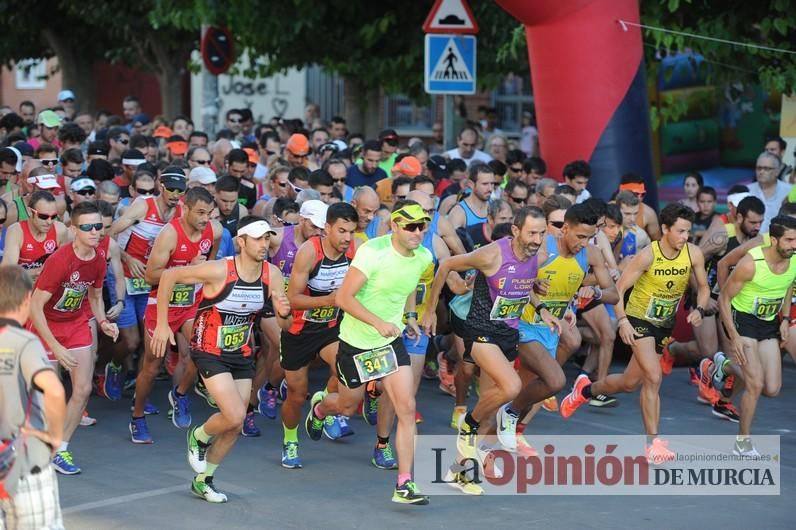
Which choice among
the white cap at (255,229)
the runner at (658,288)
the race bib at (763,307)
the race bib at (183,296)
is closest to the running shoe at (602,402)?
the runner at (658,288)

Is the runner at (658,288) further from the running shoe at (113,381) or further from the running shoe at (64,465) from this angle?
the running shoe at (113,381)

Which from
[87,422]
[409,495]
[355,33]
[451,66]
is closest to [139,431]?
[87,422]

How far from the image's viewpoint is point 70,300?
8922mm

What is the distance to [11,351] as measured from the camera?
5.75m

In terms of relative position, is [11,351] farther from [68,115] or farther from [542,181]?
[68,115]

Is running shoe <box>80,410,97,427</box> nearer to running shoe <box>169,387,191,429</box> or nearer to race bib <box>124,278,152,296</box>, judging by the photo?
running shoe <box>169,387,191,429</box>

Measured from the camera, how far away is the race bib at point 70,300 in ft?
29.1

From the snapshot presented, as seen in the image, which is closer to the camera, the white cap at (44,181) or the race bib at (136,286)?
the white cap at (44,181)

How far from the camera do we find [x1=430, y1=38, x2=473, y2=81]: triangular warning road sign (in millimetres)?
14031

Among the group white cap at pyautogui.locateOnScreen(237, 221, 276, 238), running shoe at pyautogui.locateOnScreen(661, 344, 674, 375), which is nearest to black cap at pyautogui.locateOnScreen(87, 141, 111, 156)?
white cap at pyautogui.locateOnScreen(237, 221, 276, 238)

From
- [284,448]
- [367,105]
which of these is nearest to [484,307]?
[284,448]

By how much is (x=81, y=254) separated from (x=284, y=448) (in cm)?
183

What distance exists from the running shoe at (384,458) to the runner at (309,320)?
52 cm

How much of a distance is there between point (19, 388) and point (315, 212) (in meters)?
3.76
